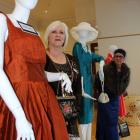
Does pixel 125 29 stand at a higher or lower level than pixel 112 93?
higher

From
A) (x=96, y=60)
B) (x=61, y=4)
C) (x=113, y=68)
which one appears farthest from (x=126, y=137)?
(x=61, y=4)

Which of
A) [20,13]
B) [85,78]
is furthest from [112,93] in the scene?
[20,13]

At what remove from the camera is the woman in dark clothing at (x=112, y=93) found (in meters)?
3.33

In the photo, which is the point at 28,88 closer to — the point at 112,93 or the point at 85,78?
the point at 85,78

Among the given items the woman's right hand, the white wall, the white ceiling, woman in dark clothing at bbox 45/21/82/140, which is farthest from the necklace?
the white ceiling

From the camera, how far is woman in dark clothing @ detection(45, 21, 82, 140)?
2.21 m

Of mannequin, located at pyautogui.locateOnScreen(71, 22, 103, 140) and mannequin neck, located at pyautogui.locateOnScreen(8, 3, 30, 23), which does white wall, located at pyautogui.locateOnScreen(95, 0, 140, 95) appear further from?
mannequin neck, located at pyautogui.locateOnScreen(8, 3, 30, 23)

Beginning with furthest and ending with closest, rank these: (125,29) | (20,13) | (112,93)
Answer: (125,29) → (112,93) → (20,13)

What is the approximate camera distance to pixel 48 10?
8164 millimetres

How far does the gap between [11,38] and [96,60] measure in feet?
6.19

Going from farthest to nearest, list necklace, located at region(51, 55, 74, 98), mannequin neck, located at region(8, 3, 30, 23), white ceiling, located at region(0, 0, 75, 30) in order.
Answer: white ceiling, located at region(0, 0, 75, 30) < necklace, located at region(51, 55, 74, 98) < mannequin neck, located at region(8, 3, 30, 23)

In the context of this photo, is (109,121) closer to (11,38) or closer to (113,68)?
(113,68)

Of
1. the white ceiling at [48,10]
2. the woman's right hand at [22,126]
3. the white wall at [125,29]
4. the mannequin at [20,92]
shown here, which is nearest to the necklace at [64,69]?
the mannequin at [20,92]

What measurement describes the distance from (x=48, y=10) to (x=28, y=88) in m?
7.11
